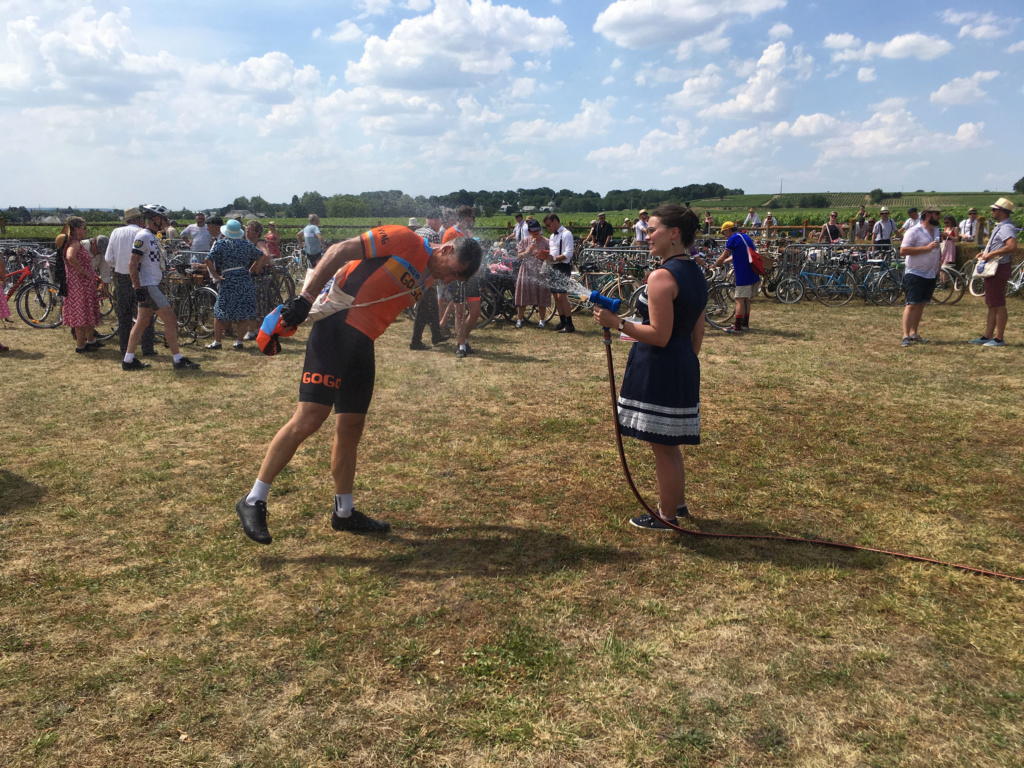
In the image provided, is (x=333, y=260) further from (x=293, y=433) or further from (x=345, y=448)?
(x=345, y=448)

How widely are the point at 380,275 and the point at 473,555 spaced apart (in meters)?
1.62

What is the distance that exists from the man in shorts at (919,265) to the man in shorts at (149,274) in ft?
31.8

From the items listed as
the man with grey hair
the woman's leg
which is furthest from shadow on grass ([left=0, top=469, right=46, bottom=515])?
the man with grey hair

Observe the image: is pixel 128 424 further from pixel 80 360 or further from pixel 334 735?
pixel 334 735

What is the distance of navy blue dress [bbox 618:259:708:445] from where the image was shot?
3789 millimetres

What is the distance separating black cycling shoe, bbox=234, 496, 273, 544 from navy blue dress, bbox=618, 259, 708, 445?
211 cm

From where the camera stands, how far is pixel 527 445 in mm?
5820

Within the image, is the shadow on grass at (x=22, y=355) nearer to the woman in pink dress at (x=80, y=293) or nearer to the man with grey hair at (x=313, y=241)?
the woman in pink dress at (x=80, y=293)

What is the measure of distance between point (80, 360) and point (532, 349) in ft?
19.9

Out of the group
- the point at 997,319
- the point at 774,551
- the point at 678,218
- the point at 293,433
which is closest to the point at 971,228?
the point at 997,319

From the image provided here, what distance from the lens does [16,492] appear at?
468 cm

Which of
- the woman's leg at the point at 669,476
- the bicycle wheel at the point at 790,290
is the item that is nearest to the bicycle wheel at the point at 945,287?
the bicycle wheel at the point at 790,290

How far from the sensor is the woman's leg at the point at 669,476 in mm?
4066

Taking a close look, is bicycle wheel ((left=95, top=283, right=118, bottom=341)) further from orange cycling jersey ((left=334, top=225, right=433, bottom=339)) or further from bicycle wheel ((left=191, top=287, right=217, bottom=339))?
orange cycling jersey ((left=334, top=225, right=433, bottom=339))
